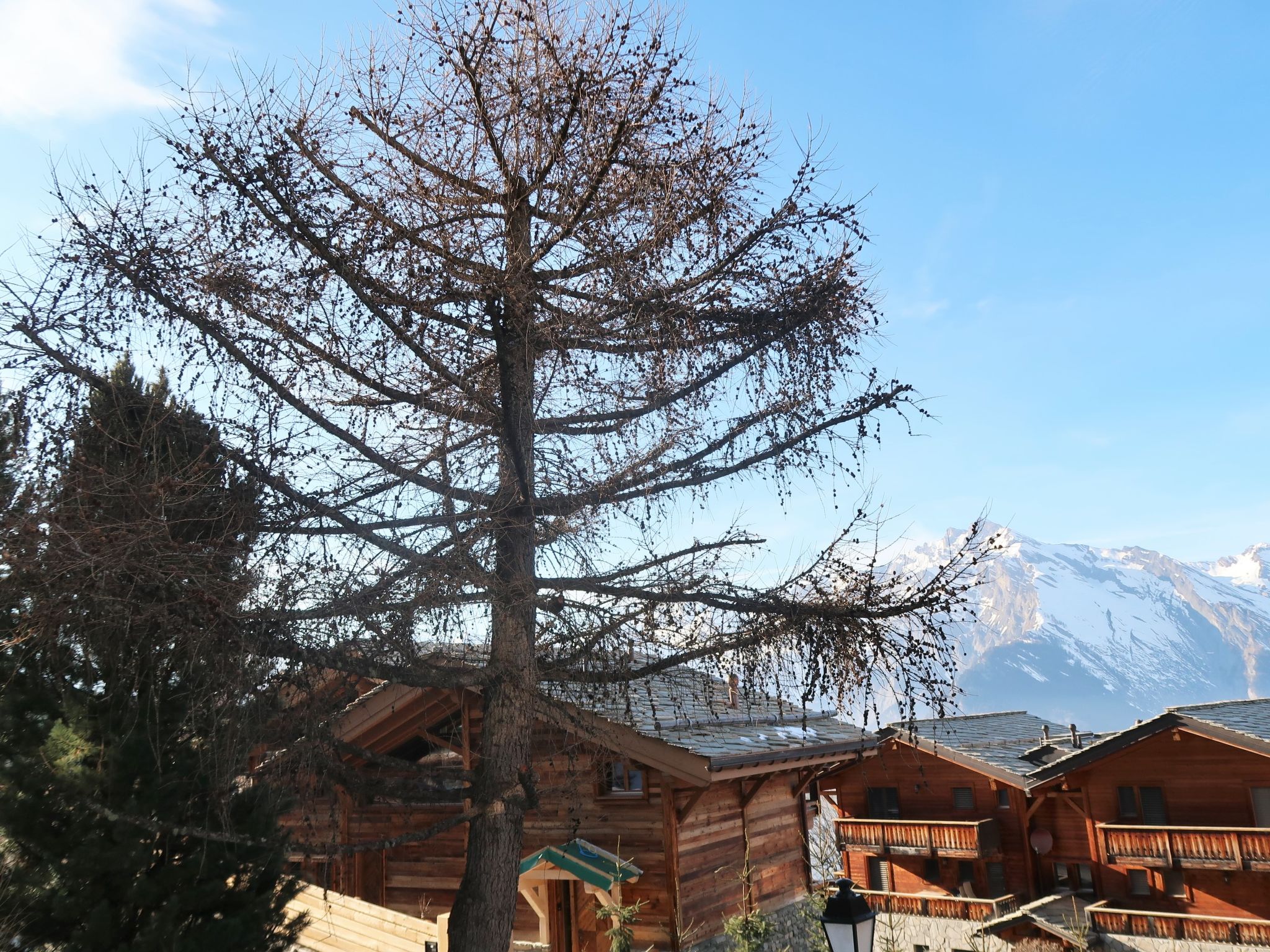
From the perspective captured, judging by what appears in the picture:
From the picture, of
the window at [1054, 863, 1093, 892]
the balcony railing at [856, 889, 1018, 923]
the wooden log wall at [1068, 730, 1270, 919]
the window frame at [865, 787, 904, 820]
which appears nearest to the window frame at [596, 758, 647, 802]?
the balcony railing at [856, 889, 1018, 923]

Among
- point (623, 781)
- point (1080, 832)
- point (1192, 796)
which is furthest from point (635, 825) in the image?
point (1080, 832)

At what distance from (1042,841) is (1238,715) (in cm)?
691

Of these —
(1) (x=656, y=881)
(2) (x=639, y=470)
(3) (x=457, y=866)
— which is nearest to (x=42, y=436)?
(2) (x=639, y=470)

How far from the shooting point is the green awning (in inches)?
432

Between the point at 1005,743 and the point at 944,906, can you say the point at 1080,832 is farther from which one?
the point at 944,906

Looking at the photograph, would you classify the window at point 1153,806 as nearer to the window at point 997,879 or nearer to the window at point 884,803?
the window at point 997,879

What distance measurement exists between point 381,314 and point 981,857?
1066 inches

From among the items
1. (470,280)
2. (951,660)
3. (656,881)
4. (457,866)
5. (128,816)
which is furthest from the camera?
(457,866)

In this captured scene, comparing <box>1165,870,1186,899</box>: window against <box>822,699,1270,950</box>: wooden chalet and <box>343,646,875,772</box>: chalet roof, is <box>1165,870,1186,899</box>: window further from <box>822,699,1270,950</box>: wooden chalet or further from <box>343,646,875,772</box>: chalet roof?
<box>343,646,875,772</box>: chalet roof

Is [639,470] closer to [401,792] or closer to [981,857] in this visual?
[401,792]

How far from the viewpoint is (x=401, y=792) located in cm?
618

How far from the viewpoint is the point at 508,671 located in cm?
604

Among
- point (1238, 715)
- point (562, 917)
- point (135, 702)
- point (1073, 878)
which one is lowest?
point (1073, 878)

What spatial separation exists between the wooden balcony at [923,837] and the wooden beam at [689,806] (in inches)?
713
